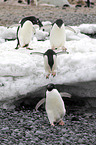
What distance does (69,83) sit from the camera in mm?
3998

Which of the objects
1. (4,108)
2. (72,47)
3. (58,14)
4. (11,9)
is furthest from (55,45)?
(11,9)

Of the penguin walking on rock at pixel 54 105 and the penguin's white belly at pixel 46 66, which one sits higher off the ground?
the penguin's white belly at pixel 46 66

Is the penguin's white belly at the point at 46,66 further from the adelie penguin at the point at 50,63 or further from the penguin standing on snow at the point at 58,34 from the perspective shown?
the penguin standing on snow at the point at 58,34

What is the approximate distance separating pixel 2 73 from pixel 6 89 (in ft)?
0.71

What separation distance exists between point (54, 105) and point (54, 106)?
0.01 metres

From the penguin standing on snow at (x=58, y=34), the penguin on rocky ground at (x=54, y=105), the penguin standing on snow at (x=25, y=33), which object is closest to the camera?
the penguin on rocky ground at (x=54, y=105)

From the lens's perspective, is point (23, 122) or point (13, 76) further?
Answer: point (13, 76)

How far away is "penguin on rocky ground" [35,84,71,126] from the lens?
349cm

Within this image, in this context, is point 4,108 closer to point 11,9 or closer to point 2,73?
point 2,73

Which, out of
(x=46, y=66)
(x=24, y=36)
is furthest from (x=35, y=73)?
(x=24, y=36)

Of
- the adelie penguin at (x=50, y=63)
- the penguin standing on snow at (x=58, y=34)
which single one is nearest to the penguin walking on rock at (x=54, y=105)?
the adelie penguin at (x=50, y=63)

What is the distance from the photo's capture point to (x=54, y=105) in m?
3.53

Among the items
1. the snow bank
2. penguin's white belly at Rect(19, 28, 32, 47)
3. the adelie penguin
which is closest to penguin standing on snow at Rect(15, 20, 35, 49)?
penguin's white belly at Rect(19, 28, 32, 47)

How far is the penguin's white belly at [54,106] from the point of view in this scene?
137 inches
